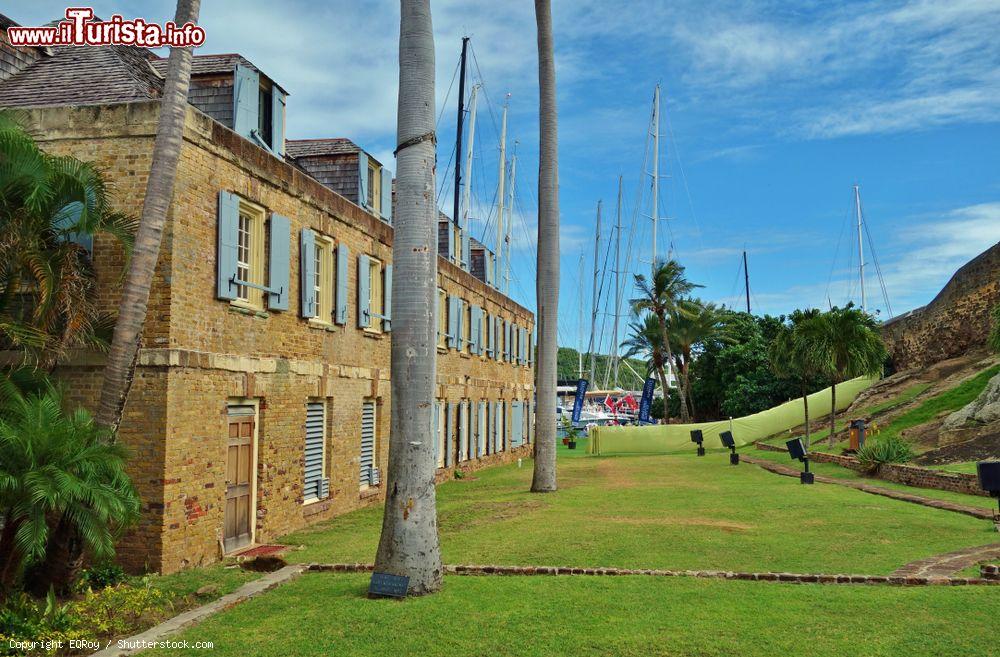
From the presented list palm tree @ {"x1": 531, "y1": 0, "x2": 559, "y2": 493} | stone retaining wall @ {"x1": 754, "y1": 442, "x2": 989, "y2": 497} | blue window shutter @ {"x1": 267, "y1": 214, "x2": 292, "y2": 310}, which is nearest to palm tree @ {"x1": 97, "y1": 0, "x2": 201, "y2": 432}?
blue window shutter @ {"x1": 267, "y1": 214, "x2": 292, "y2": 310}

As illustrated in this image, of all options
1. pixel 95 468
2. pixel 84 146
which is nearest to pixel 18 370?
pixel 95 468

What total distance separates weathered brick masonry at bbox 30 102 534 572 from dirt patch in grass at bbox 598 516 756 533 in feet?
Result: 19.2

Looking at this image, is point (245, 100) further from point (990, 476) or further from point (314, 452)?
point (990, 476)

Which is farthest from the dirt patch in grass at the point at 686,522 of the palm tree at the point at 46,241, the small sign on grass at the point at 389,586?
the palm tree at the point at 46,241

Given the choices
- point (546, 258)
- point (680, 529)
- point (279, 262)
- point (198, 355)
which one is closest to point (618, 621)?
point (680, 529)

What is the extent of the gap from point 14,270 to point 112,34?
19.5 ft

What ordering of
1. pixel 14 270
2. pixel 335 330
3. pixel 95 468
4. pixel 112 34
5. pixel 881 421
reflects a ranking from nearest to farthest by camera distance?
pixel 95 468, pixel 14 270, pixel 112 34, pixel 335 330, pixel 881 421

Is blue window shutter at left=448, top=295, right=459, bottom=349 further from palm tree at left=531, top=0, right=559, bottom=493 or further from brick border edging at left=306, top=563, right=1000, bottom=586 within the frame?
brick border edging at left=306, top=563, right=1000, bottom=586

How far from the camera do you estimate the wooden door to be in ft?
42.9

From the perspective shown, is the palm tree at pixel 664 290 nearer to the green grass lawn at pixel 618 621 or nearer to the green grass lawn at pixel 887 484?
the green grass lawn at pixel 887 484

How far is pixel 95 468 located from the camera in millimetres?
8016

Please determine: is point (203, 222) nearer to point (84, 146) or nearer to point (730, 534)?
point (84, 146)

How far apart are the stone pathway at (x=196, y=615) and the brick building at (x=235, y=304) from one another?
6.45 ft

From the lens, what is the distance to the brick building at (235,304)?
1117 cm
